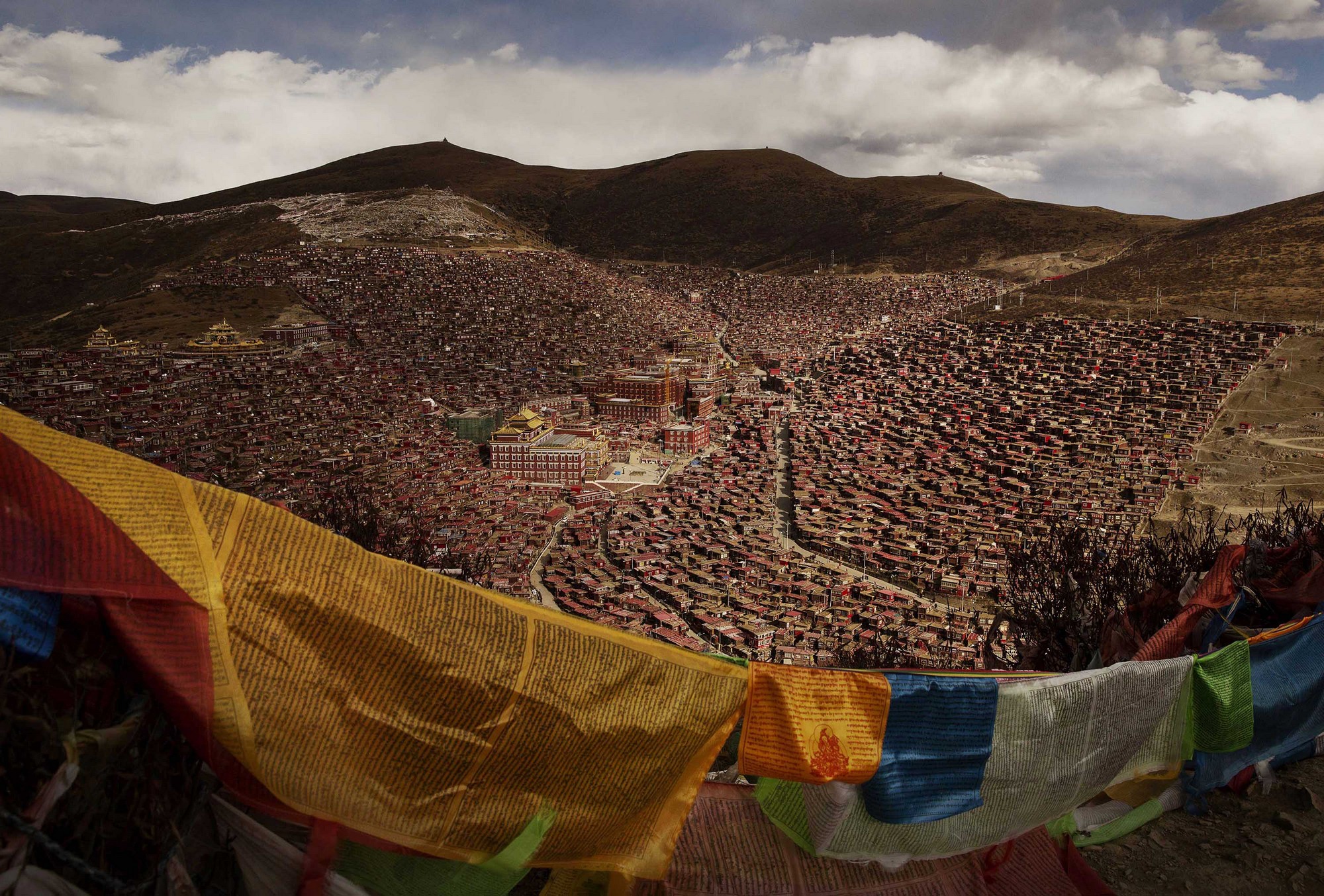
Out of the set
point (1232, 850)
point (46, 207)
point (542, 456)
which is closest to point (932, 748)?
point (1232, 850)

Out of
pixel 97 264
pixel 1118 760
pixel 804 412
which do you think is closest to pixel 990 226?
pixel 804 412

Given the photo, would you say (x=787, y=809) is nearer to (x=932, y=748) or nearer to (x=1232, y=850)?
(x=932, y=748)

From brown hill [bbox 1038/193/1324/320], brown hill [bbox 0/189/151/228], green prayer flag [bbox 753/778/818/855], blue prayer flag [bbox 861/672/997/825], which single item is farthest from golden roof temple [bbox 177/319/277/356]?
brown hill [bbox 0/189/151/228]

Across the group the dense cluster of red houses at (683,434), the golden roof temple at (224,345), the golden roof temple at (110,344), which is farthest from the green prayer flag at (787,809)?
the golden roof temple at (110,344)

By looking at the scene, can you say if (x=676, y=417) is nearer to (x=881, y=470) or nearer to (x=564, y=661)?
(x=881, y=470)

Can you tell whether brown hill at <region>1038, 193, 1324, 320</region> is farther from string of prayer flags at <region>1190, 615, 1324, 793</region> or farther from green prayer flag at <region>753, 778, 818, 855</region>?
green prayer flag at <region>753, 778, 818, 855</region>

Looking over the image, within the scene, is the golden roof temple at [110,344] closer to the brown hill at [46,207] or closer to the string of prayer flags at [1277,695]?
the string of prayer flags at [1277,695]
